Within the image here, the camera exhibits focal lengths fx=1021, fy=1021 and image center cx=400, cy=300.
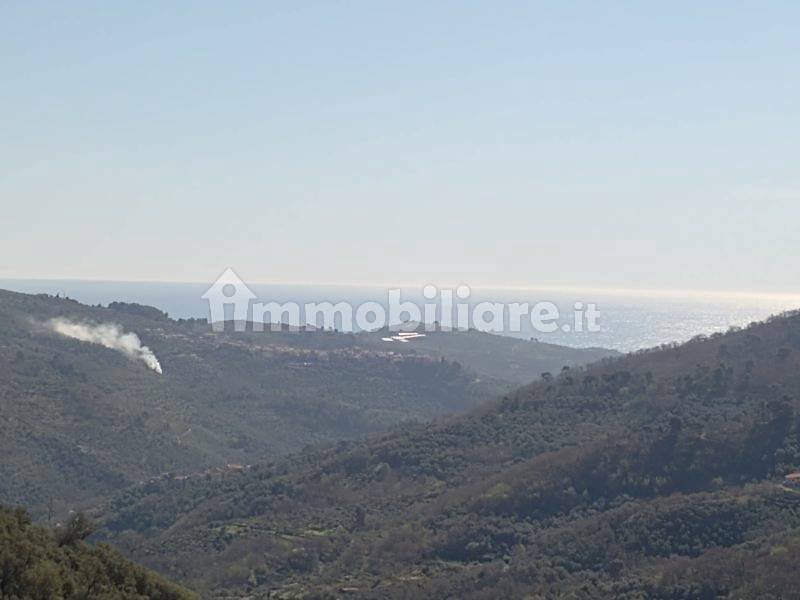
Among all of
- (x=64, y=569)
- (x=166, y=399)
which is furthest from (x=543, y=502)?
(x=166, y=399)

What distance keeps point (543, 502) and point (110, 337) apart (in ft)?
397

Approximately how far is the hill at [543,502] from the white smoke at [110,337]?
6733cm

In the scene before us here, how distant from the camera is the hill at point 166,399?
117188 millimetres

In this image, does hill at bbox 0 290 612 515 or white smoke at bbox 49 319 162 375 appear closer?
hill at bbox 0 290 612 515

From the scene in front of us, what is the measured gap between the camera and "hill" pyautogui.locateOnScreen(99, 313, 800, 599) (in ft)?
190

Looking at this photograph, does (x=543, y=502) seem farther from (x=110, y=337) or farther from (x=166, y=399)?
(x=110, y=337)

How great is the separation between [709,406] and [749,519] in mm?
30439

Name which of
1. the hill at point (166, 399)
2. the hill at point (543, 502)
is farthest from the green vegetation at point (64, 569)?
the hill at point (166, 399)

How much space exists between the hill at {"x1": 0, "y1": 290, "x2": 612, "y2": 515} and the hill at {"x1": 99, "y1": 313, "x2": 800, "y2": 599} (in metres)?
20.1

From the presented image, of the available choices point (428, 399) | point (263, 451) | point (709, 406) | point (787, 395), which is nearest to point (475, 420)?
point (709, 406)

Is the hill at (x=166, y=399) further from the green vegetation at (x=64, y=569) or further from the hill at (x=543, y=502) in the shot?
the green vegetation at (x=64, y=569)

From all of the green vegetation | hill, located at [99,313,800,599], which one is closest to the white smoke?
hill, located at [99,313,800,599]

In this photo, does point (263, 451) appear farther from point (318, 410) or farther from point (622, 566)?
point (622, 566)

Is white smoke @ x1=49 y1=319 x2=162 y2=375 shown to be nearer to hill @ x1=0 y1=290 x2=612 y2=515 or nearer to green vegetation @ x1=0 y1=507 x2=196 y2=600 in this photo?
hill @ x1=0 y1=290 x2=612 y2=515
